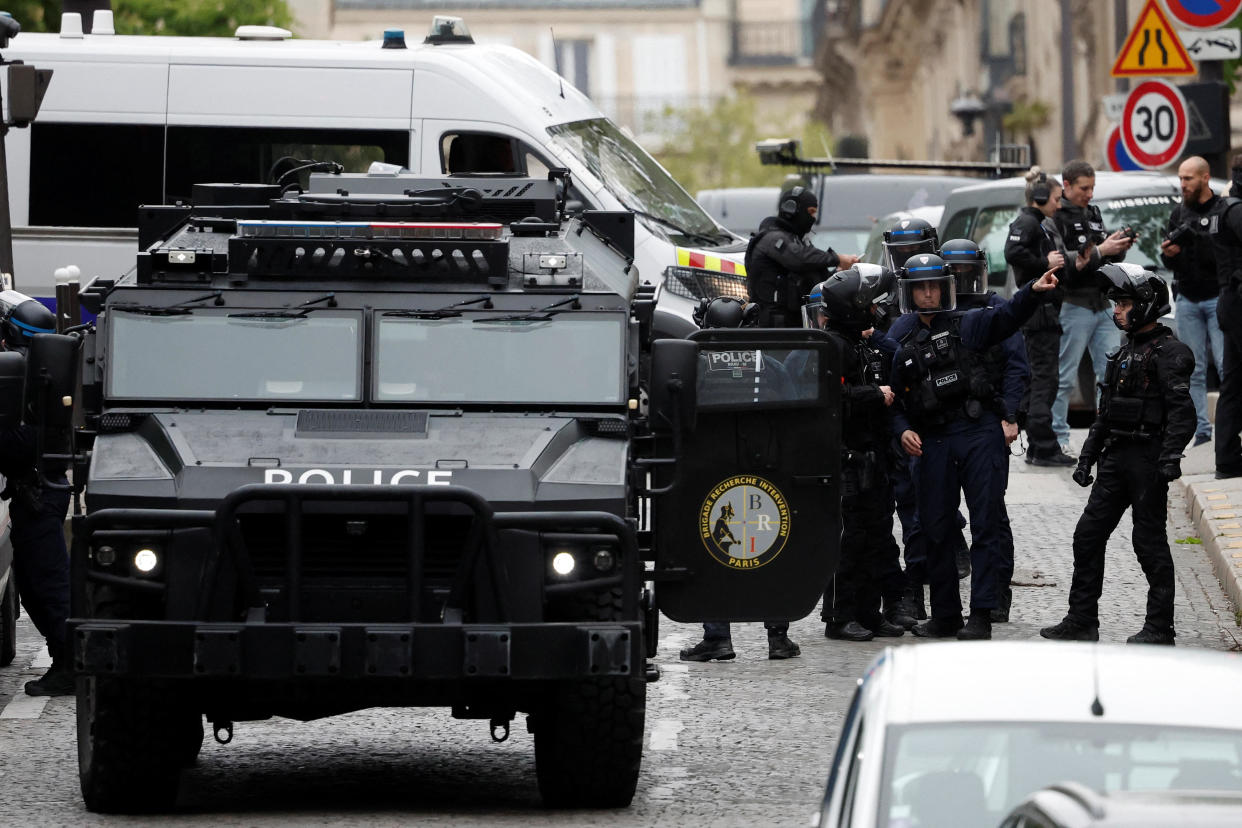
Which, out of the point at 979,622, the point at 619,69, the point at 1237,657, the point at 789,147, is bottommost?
the point at 979,622

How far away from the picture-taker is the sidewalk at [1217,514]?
1338cm

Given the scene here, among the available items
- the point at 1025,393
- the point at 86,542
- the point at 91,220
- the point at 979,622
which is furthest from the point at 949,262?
the point at 91,220

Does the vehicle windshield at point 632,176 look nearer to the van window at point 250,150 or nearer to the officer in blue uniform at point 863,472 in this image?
the van window at point 250,150

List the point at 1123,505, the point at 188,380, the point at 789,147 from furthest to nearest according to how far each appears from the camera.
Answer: the point at 789,147 → the point at 1123,505 → the point at 188,380

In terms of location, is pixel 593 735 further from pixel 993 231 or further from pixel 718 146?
pixel 718 146

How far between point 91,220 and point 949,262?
658cm

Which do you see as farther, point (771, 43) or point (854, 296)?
point (771, 43)

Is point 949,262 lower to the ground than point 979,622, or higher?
higher

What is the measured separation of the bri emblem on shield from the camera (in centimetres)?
948

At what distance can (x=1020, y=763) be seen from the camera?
4.70 metres

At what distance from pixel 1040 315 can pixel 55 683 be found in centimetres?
828

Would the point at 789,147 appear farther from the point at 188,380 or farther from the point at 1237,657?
the point at 1237,657

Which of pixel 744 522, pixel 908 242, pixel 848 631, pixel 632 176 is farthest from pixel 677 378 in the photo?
pixel 632 176

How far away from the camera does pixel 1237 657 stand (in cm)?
525
